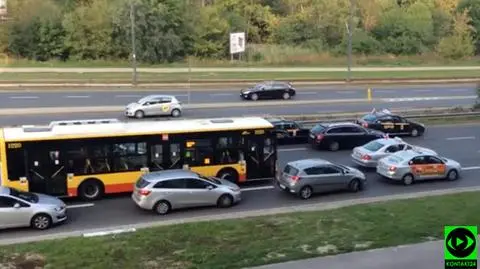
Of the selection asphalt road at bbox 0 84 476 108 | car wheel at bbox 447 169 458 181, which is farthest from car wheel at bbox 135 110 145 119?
car wheel at bbox 447 169 458 181

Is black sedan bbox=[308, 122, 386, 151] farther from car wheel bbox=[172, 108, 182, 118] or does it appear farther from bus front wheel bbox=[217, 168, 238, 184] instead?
car wheel bbox=[172, 108, 182, 118]

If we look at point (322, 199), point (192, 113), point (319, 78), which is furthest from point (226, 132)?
point (319, 78)

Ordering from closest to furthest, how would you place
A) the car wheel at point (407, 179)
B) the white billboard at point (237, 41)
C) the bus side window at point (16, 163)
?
1. the bus side window at point (16, 163)
2. the car wheel at point (407, 179)
3. the white billboard at point (237, 41)

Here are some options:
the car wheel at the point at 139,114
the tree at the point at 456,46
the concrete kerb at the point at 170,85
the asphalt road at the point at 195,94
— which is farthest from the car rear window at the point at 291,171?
the tree at the point at 456,46

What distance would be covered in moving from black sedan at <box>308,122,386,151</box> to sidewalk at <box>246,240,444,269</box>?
1579 centimetres

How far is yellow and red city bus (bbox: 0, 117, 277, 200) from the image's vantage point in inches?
793

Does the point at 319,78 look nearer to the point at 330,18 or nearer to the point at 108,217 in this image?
the point at 330,18

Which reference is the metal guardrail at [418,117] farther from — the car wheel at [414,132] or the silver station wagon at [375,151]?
the silver station wagon at [375,151]

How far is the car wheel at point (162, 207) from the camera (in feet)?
63.0

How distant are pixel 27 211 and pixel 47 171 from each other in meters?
3.13

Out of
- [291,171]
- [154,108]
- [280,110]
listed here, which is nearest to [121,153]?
[291,171]

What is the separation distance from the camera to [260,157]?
2316 centimetres

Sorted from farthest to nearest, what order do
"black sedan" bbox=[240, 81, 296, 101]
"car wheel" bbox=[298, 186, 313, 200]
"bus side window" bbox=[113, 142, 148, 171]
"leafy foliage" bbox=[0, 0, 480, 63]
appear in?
"leafy foliage" bbox=[0, 0, 480, 63], "black sedan" bbox=[240, 81, 296, 101], "car wheel" bbox=[298, 186, 313, 200], "bus side window" bbox=[113, 142, 148, 171]

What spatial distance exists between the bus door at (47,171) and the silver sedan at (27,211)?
2.11 m
